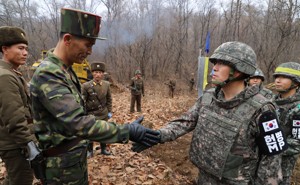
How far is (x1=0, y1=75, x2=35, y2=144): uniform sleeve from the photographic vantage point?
233cm

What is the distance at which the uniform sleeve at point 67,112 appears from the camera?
1.75 meters

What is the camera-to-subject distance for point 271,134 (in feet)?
6.18

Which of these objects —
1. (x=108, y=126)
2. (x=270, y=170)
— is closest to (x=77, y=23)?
(x=108, y=126)

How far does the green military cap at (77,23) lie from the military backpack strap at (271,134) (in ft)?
5.83

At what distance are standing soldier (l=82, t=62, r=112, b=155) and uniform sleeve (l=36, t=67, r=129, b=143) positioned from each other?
300 centimetres

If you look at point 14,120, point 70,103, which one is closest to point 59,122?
point 70,103

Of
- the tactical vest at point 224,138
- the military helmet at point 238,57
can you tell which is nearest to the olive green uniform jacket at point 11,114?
the tactical vest at point 224,138

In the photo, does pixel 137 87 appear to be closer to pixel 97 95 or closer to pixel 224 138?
pixel 97 95

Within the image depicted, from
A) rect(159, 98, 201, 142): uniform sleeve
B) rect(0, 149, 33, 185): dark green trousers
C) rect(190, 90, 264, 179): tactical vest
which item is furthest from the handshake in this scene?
rect(0, 149, 33, 185): dark green trousers

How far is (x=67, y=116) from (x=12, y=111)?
1.03 m

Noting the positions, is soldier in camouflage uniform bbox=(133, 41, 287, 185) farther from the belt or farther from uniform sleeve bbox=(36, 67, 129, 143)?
the belt

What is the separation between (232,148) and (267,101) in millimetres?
552

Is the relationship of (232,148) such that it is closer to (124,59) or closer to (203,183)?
(203,183)

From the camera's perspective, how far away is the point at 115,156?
494 cm
